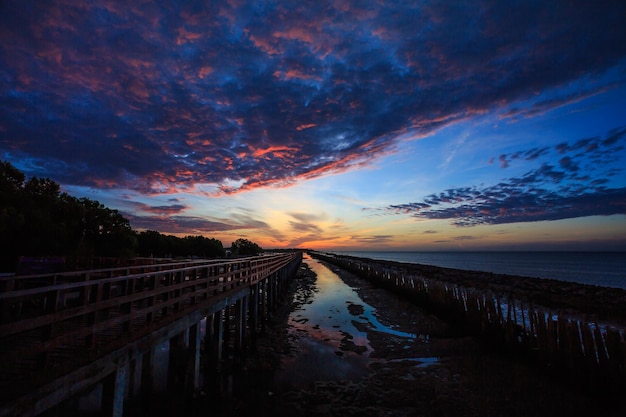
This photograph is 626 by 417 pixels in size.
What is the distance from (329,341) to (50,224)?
85.7 feet

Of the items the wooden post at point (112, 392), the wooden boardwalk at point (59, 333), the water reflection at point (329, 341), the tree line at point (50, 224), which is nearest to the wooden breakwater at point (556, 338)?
the water reflection at point (329, 341)

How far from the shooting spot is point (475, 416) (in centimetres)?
733

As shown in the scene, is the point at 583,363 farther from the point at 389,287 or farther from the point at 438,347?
the point at 389,287

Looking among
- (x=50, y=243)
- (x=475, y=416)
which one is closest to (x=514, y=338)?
(x=475, y=416)

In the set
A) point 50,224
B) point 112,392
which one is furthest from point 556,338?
point 50,224

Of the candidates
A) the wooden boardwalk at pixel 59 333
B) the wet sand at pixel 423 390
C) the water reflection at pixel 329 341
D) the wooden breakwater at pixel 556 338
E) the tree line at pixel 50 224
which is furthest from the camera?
the tree line at pixel 50 224

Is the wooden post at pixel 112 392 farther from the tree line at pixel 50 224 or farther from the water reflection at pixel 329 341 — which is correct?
the tree line at pixel 50 224

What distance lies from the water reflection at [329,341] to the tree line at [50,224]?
50.3ft

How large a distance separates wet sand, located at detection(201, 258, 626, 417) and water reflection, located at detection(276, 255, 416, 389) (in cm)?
38

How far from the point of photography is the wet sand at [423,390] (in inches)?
301

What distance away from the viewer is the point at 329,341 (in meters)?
13.9

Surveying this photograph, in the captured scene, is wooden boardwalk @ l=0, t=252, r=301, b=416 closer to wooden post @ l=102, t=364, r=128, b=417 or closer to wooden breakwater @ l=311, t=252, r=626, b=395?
wooden post @ l=102, t=364, r=128, b=417

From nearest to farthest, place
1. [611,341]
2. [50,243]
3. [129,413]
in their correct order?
[129,413], [611,341], [50,243]

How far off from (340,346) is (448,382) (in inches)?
192
